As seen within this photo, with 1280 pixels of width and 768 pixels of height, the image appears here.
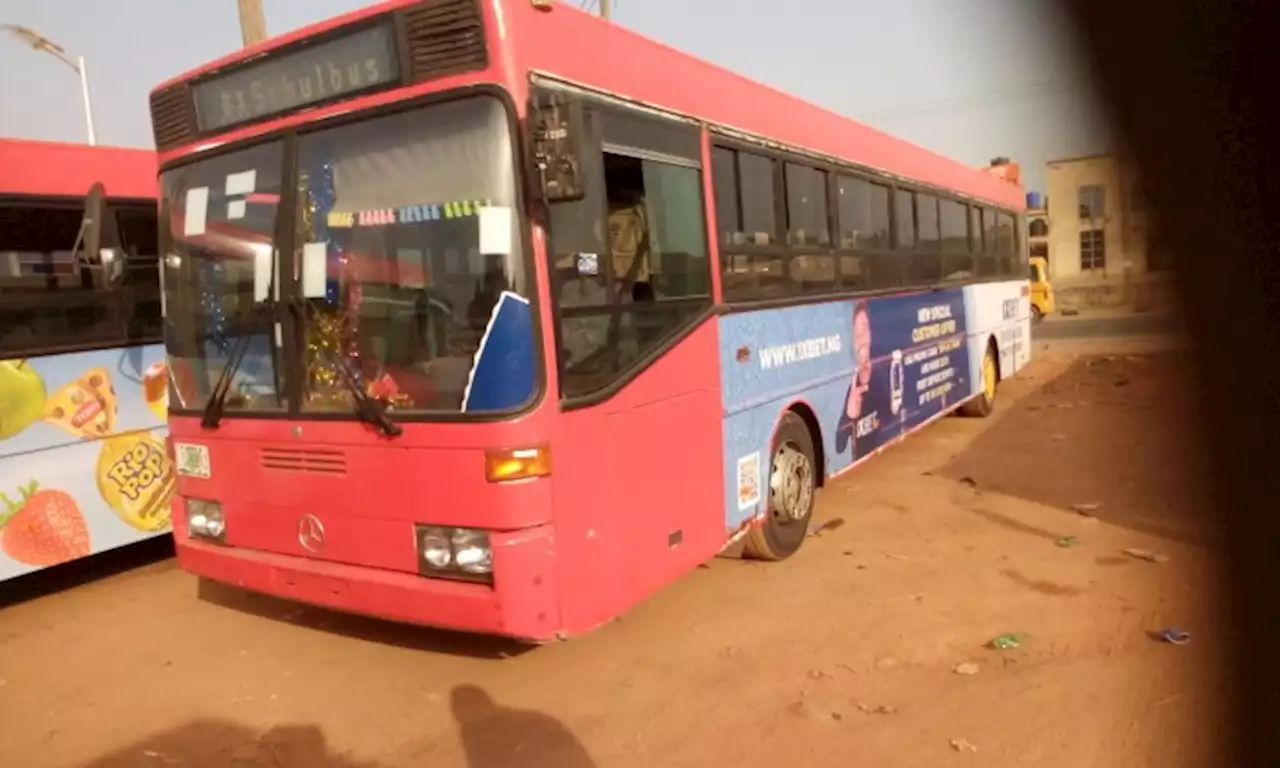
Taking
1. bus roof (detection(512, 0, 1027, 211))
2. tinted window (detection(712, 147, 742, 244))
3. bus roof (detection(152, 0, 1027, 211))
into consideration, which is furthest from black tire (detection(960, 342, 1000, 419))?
tinted window (detection(712, 147, 742, 244))

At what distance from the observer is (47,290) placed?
6.20 meters

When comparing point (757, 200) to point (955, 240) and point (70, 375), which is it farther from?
point (955, 240)

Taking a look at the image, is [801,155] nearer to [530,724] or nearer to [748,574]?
[748,574]

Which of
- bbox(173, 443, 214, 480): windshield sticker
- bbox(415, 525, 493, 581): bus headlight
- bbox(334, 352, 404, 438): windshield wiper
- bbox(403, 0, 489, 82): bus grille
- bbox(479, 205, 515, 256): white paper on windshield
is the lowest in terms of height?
bbox(415, 525, 493, 581): bus headlight

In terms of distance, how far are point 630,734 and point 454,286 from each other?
209 centimetres

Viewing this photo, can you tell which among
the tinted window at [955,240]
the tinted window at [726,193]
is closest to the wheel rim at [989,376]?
the tinted window at [955,240]

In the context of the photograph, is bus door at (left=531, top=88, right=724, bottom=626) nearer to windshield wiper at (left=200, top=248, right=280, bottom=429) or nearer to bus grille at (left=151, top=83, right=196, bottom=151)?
windshield wiper at (left=200, top=248, right=280, bottom=429)

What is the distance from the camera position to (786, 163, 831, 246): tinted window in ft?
21.2

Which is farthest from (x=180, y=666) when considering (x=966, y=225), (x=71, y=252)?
(x=966, y=225)

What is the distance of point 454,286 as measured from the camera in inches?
157

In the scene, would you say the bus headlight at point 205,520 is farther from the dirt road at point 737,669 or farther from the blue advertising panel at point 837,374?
the blue advertising panel at point 837,374

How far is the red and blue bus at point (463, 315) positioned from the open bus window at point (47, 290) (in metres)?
1.73

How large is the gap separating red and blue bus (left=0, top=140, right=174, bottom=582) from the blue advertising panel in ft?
12.0

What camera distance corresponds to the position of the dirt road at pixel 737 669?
390cm
